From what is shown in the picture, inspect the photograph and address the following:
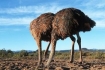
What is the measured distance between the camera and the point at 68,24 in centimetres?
1069

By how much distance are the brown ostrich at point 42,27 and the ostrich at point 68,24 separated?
0.25m

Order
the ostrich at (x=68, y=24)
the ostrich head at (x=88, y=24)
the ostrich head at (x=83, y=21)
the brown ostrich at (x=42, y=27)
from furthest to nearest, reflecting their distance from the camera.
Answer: the brown ostrich at (x=42, y=27) → the ostrich head at (x=88, y=24) → the ostrich head at (x=83, y=21) → the ostrich at (x=68, y=24)

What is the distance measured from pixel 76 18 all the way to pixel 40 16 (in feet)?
5.52

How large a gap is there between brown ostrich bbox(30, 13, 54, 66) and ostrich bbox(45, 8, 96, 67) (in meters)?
0.25

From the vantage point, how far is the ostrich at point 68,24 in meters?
10.7

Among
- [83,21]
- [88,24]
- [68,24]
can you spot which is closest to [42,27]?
[68,24]

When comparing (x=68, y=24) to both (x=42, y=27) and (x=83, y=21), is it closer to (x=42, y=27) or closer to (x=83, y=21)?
(x=83, y=21)

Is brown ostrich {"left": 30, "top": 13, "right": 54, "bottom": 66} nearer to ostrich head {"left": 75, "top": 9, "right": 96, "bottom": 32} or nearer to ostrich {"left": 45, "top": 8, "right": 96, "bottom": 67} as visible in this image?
ostrich {"left": 45, "top": 8, "right": 96, "bottom": 67}

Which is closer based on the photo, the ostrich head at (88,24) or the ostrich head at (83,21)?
the ostrich head at (83,21)

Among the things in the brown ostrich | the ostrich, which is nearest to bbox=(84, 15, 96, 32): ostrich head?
the ostrich

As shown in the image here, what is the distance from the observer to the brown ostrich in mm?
11367

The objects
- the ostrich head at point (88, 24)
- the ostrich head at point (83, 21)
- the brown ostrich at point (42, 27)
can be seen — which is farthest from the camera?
the brown ostrich at point (42, 27)

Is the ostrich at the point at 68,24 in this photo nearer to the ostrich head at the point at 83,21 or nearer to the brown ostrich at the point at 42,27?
the ostrich head at the point at 83,21

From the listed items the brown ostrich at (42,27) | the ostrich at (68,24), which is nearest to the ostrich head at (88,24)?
the ostrich at (68,24)
